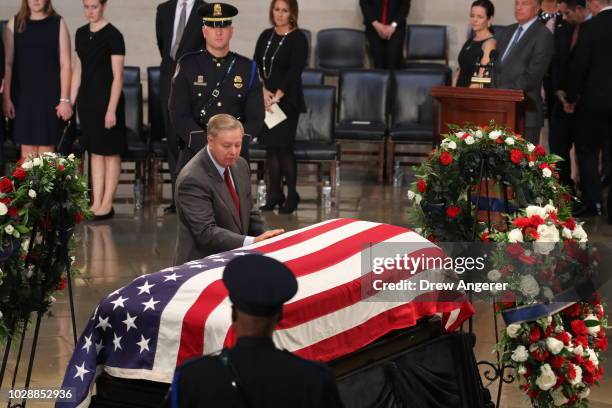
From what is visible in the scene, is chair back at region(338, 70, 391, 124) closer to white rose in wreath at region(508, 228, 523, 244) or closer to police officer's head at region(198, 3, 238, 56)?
police officer's head at region(198, 3, 238, 56)

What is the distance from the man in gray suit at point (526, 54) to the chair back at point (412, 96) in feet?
7.44

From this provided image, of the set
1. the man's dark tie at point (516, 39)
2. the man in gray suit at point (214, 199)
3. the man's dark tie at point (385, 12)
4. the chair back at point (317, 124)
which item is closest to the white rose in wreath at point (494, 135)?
the man in gray suit at point (214, 199)

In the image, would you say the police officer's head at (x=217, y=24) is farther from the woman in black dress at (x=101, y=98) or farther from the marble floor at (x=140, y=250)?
the woman in black dress at (x=101, y=98)

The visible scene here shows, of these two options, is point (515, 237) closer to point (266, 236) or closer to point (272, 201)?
point (266, 236)

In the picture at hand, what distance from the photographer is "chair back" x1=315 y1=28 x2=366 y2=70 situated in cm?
1301

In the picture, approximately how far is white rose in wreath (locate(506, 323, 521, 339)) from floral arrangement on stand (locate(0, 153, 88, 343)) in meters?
1.84

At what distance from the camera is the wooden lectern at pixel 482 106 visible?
8.43 meters

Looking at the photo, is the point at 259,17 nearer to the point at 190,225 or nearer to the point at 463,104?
the point at 463,104

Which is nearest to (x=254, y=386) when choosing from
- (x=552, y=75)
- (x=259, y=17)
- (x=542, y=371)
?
(x=542, y=371)

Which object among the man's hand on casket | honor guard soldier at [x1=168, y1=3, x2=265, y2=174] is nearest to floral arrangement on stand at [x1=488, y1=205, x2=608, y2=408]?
the man's hand on casket

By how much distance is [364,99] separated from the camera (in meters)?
11.7

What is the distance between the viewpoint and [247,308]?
2.78 meters

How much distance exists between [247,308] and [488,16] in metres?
7.03

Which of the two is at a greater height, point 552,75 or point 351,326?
point 552,75
